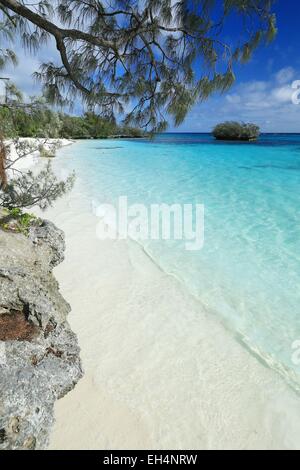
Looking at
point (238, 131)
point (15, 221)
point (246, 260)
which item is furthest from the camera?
point (238, 131)

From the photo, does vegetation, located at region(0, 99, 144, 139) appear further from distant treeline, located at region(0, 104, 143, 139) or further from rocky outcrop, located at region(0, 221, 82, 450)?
rocky outcrop, located at region(0, 221, 82, 450)

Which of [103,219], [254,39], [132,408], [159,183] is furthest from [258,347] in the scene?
[159,183]

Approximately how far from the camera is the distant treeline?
2.63 m

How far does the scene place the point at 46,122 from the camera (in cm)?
278

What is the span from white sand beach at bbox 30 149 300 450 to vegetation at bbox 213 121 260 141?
33.5 meters

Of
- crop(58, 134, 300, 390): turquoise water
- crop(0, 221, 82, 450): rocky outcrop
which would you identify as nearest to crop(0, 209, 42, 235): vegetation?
crop(0, 221, 82, 450): rocky outcrop

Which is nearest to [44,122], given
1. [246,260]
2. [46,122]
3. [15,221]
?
[46,122]

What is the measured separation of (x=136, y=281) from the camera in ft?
9.61

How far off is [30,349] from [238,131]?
35031 millimetres

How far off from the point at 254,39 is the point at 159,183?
19.3ft

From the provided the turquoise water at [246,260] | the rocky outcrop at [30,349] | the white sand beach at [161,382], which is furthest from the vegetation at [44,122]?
the white sand beach at [161,382]

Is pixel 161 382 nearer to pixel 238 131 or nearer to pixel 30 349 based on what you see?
pixel 30 349

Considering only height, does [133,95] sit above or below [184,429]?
above
